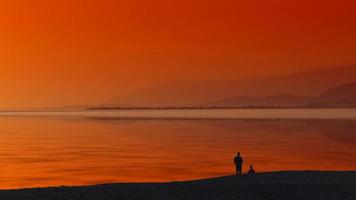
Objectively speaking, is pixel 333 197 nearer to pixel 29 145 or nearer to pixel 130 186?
pixel 130 186

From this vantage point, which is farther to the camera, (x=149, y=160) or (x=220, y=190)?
(x=149, y=160)

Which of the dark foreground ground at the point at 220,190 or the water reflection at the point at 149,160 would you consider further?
the water reflection at the point at 149,160

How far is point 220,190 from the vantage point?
29.6 m

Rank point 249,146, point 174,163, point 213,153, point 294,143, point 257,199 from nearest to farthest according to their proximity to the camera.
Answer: point 257,199 < point 174,163 < point 213,153 < point 249,146 < point 294,143

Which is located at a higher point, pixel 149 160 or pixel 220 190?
pixel 149 160

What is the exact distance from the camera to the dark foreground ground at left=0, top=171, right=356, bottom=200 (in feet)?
92.0

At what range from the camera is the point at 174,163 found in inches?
2270

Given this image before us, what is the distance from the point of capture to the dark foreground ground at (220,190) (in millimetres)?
28047

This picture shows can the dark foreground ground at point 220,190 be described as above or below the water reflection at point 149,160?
below

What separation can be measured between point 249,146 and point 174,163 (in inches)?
872

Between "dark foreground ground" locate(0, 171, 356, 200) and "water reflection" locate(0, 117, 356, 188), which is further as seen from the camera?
"water reflection" locate(0, 117, 356, 188)

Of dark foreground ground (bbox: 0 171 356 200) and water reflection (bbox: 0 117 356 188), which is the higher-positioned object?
water reflection (bbox: 0 117 356 188)

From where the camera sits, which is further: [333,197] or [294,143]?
[294,143]

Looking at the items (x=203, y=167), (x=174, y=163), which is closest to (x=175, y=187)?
(x=203, y=167)
